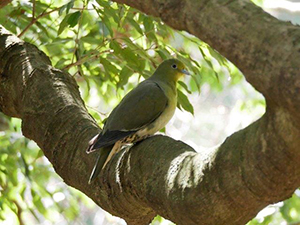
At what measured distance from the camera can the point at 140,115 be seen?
2.85 meters

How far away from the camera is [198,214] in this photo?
1860mm

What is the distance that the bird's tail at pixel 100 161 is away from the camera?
2.32m

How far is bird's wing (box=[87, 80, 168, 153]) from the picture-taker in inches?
108

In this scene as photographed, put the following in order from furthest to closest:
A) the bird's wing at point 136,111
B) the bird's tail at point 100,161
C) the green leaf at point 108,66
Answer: the green leaf at point 108,66 → the bird's wing at point 136,111 → the bird's tail at point 100,161

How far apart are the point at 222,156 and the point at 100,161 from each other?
690 millimetres

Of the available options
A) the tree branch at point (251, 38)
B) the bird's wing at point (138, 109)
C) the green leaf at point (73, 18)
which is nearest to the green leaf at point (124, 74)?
the bird's wing at point (138, 109)

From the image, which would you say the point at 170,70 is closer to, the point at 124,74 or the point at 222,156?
the point at 124,74

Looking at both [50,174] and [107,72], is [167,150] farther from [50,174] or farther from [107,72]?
[50,174]

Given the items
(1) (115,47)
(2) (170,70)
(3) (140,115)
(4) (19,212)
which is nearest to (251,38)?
(3) (140,115)

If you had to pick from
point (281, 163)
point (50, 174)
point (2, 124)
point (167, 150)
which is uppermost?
point (281, 163)

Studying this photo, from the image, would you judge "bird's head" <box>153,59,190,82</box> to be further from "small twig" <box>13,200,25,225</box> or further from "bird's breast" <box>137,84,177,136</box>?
"small twig" <box>13,200,25,225</box>

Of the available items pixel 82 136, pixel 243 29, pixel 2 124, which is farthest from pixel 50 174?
pixel 243 29

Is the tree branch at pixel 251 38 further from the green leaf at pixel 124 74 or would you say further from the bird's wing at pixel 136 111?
the green leaf at pixel 124 74

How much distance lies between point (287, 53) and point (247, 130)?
0.27 m
